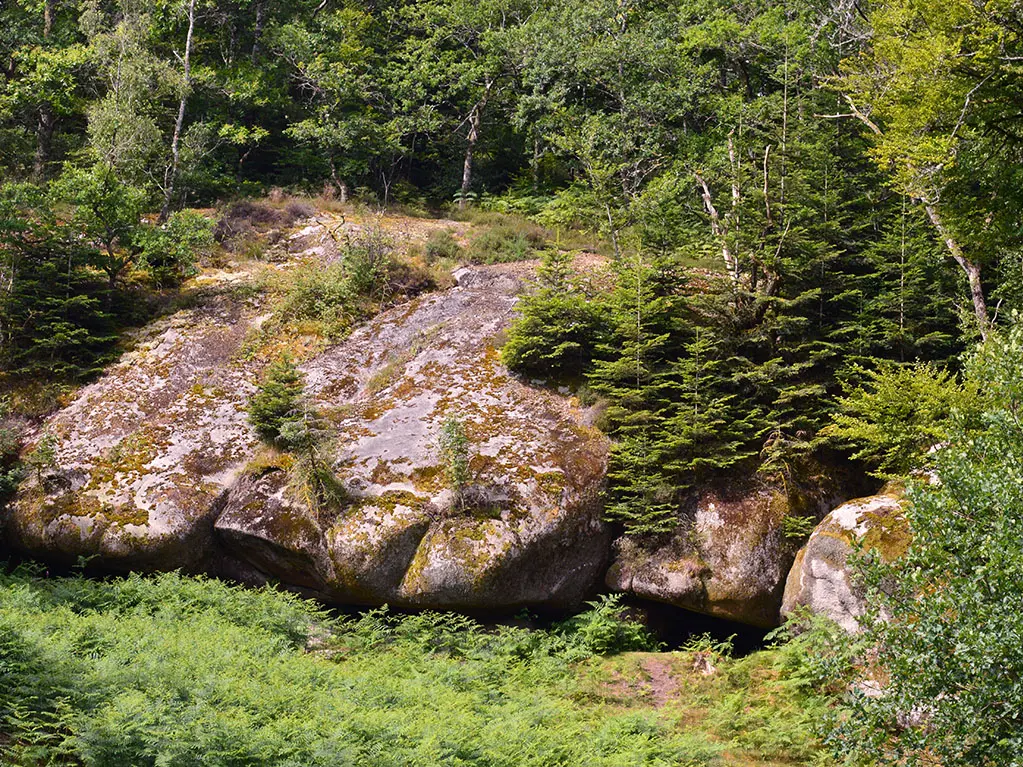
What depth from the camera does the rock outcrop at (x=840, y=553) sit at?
1080 centimetres

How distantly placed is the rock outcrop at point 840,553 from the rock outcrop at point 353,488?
3.35 meters

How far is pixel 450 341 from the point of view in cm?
1631

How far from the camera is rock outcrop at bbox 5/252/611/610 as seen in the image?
40.3ft

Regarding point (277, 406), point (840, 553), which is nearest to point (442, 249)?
point (277, 406)

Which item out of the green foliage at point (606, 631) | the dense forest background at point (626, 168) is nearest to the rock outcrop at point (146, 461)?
the dense forest background at point (626, 168)

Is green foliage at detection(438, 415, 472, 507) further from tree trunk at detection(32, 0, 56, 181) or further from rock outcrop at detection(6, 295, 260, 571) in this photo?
tree trunk at detection(32, 0, 56, 181)

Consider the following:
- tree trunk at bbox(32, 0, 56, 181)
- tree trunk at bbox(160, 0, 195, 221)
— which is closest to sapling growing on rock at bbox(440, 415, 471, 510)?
tree trunk at bbox(160, 0, 195, 221)

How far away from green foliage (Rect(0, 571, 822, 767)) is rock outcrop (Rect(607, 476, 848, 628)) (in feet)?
3.39

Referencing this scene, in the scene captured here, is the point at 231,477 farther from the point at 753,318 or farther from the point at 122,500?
the point at 753,318

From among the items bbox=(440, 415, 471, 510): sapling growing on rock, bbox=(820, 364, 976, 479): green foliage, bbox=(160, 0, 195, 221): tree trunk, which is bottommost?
bbox=(440, 415, 471, 510): sapling growing on rock

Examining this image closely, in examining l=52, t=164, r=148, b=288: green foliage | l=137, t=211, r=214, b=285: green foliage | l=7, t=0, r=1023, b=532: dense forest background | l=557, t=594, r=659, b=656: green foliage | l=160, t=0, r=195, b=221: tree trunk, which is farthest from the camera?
l=160, t=0, r=195, b=221: tree trunk

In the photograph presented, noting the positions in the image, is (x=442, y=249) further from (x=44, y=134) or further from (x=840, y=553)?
(x=44, y=134)

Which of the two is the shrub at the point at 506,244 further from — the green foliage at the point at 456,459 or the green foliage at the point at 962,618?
the green foliage at the point at 962,618

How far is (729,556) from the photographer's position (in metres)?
12.6
